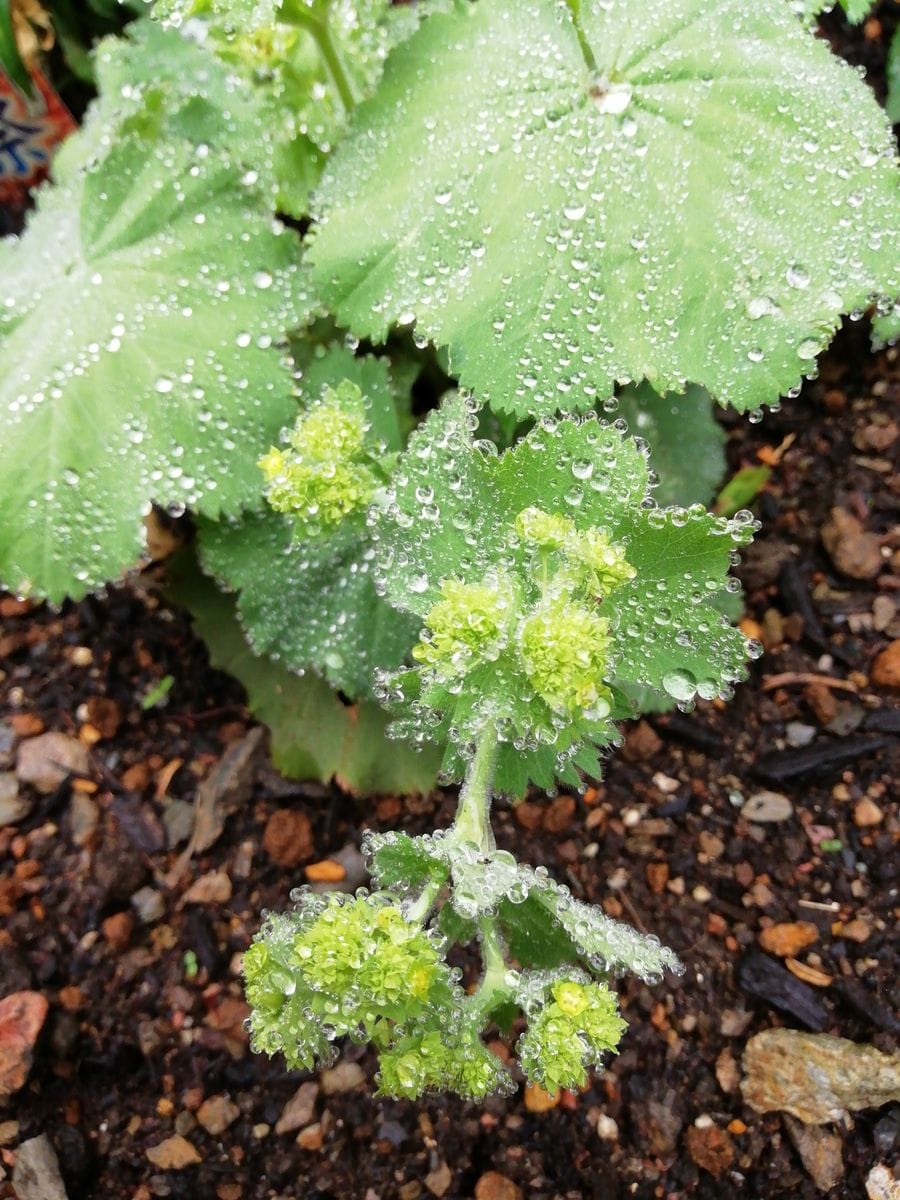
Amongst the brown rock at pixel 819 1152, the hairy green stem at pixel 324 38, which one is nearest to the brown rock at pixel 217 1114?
the brown rock at pixel 819 1152

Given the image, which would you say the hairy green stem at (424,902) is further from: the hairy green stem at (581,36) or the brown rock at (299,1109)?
the hairy green stem at (581,36)

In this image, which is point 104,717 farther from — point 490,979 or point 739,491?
point 739,491

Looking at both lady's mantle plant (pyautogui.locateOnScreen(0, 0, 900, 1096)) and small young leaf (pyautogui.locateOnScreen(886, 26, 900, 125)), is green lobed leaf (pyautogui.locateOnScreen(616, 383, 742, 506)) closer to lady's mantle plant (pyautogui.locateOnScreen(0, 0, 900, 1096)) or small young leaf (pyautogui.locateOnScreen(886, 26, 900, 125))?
lady's mantle plant (pyautogui.locateOnScreen(0, 0, 900, 1096))

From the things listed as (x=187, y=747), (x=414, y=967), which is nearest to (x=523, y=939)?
(x=414, y=967)

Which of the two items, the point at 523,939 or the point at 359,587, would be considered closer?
the point at 523,939

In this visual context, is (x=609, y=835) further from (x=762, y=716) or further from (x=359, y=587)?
(x=359, y=587)

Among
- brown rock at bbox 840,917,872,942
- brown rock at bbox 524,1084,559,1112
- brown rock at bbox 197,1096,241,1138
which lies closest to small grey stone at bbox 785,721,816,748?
brown rock at bbox 840,917,872,942

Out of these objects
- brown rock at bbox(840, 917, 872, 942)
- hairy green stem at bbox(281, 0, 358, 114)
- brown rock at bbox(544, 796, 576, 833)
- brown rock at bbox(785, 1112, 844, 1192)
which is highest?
hairy green stem at bbox(281, 0, 358, 114)
